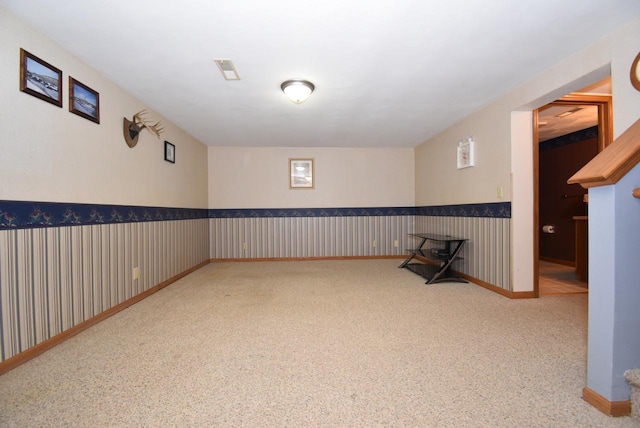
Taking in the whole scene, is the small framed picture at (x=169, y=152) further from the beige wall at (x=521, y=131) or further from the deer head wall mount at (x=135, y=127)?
the beige wall at (x=521, y=131)

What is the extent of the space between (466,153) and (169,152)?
13.4 feet

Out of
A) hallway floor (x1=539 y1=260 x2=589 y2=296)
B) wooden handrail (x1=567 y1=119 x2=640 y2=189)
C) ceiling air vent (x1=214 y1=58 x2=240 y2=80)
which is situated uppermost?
ceiling air vent (x1=214 y1=58 x2=240 y2=80)

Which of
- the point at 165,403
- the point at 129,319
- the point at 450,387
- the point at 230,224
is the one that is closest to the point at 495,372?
the point at 450,387

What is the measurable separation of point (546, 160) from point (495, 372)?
18.8 ft

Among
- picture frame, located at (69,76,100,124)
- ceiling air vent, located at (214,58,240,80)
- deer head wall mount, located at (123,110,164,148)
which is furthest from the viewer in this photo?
deer head wall mount, located at (123,110,164,148)

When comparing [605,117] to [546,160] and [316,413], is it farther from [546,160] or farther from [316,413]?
[316,413]

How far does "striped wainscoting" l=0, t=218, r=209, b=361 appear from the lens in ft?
6.00

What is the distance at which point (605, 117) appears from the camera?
10.4 ft

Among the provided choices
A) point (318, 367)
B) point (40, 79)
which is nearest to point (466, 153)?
point (318, 367)

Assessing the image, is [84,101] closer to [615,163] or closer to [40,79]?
[40,79]

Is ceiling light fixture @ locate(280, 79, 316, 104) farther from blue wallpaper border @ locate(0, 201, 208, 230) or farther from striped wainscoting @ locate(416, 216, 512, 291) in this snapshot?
striped wainscoting @ locate(416, 216, 512, 291)

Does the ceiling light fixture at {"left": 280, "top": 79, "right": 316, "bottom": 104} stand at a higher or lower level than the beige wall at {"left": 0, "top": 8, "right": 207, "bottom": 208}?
higher

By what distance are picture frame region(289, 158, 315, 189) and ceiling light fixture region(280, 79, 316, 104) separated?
286 centimetres

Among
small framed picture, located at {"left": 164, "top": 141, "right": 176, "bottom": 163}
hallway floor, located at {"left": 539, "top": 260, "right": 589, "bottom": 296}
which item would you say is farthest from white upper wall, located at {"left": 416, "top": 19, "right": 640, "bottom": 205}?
small framed picture, located at {"left": 164, "top": 141, "right": 176, "bottom": 163}
